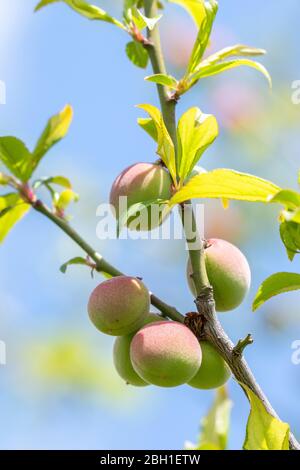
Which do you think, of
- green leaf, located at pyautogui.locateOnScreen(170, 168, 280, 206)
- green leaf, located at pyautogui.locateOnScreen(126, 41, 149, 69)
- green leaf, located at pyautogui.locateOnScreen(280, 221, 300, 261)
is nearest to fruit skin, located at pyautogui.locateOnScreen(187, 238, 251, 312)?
green leaf, located at pyautogui.locateOnScreen(280, 221, 300, 261)

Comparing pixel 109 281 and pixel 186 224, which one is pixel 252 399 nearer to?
pixel 186 224

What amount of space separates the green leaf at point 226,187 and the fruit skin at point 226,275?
338 mm

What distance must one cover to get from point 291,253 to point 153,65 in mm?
517

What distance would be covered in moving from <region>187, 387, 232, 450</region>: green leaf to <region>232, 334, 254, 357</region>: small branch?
9 cm

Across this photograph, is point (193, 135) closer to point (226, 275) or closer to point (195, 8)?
point (226, 275)

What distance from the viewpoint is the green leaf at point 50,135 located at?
132 centimetres

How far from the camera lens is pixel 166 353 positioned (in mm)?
1307

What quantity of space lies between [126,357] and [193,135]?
0.46 meters

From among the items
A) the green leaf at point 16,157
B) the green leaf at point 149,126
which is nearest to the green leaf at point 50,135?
the green leaf at point 16,157

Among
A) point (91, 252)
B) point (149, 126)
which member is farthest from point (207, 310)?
point (149, 126)

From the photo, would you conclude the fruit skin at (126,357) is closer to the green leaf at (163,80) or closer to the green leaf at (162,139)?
the green leaf at (162,139)

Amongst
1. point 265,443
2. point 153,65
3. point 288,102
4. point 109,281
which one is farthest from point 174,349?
point 288,102

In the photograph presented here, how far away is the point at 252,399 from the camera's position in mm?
1042

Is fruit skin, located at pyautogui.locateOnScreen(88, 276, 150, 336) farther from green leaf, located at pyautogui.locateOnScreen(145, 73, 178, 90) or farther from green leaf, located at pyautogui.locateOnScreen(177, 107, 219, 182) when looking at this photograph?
green leaf, located at pyautogui.locateOnScreen(145, 73, 178, 90)
